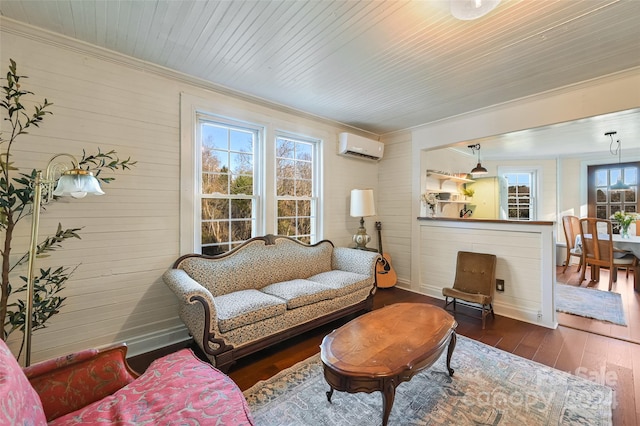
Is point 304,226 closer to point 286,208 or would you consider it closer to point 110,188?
point 286,208

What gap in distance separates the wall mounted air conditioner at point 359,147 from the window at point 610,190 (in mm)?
4915

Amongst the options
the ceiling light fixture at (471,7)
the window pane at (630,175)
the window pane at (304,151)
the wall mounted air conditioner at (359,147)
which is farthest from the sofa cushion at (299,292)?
the window pane at (630,175)

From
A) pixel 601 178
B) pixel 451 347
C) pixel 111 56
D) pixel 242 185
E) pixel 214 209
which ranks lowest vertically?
pixel 451 347

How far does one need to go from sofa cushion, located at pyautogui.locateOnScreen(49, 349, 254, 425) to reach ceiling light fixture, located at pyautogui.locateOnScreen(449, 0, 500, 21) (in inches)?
89.4

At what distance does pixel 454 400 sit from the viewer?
175 cm

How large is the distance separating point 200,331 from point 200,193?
1.37 m

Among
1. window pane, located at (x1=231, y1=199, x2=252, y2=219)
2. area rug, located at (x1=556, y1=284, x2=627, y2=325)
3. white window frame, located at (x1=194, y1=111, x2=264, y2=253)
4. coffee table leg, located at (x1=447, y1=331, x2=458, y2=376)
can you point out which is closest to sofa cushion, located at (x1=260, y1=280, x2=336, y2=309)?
white window frame, located at (x1=194, y1=111, x2=264, y2=253)

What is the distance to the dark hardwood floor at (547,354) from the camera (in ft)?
6.28

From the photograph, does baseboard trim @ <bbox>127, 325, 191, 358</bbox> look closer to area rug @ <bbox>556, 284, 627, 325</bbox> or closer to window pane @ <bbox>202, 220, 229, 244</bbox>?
window pane @ <bbox>202, 220, 229, 244</bbox>

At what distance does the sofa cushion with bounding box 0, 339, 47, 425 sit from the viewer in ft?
2.49

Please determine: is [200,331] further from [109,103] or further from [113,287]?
[109,103]

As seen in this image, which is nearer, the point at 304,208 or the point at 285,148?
the point at 285,148

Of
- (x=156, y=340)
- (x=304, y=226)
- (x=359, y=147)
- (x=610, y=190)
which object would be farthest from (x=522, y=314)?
(x=610, y=190)

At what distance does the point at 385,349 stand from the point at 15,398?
153 cm
